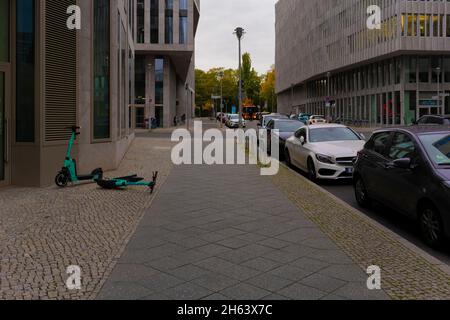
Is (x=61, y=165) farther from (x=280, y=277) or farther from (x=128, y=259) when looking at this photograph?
(x=280, y=277)

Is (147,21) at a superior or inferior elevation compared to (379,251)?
superior

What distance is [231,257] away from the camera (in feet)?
18.6

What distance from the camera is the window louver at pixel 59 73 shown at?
1081cm

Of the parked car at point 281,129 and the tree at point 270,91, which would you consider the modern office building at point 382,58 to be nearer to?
the parked car at point 281,129

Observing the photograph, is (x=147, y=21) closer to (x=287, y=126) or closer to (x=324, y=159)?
(x=287, y=126)

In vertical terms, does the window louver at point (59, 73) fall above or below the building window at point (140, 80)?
Result: below

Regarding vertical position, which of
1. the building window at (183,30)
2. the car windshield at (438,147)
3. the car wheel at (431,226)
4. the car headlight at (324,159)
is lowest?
the car wheel at (431,226)

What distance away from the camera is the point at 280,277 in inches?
196

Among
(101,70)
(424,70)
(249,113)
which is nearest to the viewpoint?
(101,70)

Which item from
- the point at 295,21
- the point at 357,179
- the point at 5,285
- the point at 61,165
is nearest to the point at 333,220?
the point at 357,179

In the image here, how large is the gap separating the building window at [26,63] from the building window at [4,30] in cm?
20

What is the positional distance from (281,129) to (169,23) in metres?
36.0

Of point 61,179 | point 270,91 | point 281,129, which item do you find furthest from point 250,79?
point 61,179

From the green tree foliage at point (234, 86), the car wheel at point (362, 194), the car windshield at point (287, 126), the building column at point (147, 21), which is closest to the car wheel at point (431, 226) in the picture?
the car wheel at point (362, 194)
